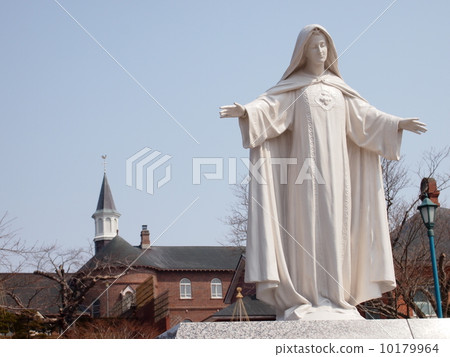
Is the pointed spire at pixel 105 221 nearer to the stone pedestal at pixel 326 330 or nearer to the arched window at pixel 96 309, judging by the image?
the arched window at pixel 96 309

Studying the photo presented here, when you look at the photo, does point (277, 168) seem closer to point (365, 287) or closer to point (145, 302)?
point (365, 287)

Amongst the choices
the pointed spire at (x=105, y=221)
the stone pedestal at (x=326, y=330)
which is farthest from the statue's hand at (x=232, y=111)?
the pointed spire at (x=105, y=221)

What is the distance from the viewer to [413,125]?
35.2 feet

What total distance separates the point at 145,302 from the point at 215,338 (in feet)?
188

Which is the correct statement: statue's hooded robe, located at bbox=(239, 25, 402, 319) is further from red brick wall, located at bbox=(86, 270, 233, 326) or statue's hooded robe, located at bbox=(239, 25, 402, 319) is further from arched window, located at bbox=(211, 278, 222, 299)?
arched window, located at bbox=(211, 278, 222, 299)

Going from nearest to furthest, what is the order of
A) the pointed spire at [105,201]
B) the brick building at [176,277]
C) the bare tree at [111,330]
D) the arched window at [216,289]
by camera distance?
the bare tree at [111,330] < the brick building at [176,277] < the arched window at [216,289] < the pointed spire at [105,201]

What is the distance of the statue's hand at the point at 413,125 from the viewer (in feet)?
35.1

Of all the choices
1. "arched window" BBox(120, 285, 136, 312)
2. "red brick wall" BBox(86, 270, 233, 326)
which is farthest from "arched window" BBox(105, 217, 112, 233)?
"arched window" BBox(120, 285, 136, 312)

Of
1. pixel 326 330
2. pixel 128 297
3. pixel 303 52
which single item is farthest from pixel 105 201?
pixel 326 330

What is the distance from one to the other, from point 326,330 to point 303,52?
13.4 ft

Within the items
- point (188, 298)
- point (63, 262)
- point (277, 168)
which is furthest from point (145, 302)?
point (277, 168)

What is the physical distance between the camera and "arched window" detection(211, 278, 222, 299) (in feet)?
255

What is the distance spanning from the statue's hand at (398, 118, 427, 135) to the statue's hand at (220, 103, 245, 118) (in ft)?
7.14

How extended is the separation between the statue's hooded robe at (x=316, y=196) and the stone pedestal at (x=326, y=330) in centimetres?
94
